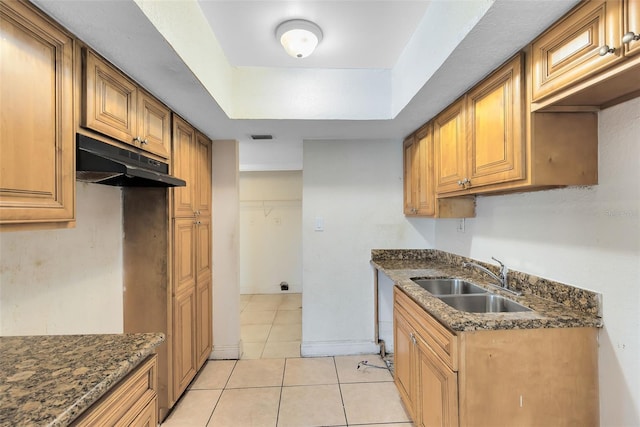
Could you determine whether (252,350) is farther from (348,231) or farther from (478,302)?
(478,302)

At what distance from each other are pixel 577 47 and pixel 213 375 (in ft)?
9.84

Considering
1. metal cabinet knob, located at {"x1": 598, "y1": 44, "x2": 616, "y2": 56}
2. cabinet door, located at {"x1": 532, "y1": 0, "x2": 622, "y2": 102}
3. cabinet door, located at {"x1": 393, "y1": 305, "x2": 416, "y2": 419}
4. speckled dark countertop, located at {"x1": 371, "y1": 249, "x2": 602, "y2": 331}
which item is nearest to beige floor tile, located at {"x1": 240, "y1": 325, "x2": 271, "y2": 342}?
cabinet door, located at {"x1": 393, "y1": 305, "x2": 416, "y2": 419}

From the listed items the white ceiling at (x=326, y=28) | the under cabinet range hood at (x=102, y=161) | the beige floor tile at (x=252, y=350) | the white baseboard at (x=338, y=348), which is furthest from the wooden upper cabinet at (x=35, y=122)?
the white baseboard at (x=338, y=348)

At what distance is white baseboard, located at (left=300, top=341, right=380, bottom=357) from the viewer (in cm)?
274

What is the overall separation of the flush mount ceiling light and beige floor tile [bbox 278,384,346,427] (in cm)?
229

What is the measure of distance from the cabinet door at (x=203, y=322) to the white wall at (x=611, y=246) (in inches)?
94.6

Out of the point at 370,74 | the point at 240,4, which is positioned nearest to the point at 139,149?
the point at 240,4

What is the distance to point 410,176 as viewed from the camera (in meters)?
2.62

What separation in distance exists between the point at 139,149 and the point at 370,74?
163 centimetres

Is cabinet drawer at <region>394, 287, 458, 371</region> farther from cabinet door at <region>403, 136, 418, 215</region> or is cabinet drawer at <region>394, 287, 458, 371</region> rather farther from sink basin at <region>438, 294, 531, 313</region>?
cabinet door at <region>403, 136, 418, 215</region>

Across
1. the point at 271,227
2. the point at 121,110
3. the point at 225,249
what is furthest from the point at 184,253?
the point at 271,227

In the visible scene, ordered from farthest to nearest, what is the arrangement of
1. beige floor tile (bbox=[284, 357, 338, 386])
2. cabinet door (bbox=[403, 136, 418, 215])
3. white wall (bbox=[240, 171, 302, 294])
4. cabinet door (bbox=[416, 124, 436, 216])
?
white wall (bbox=[240, 171, 302, 294]) → cabinet door (bbox=[403, 136, 418, 215]) → beige floor tile (bbox=[284, 357, 338, 386]) → cabinet door (bbox=[416, 124, 436, 216])

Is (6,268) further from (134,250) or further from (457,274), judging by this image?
(457,274)

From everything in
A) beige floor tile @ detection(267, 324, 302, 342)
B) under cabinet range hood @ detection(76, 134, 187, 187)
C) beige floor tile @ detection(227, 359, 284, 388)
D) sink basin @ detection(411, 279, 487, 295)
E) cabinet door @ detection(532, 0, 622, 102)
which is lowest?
beige floor tile @ detection(227, 359, 284, 388)
